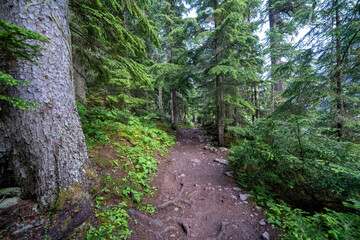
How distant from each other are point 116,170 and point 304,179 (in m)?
5.10

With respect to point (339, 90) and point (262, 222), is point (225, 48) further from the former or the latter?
point (262, 222)

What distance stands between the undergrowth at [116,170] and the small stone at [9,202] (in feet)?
3.59

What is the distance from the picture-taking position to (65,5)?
2.54 m

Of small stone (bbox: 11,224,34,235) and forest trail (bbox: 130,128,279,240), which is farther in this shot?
forest trail (bbox: 130,128,279,240)

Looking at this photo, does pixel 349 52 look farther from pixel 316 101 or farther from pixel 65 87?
pixel 65 87

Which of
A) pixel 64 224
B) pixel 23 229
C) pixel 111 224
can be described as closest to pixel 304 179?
pixel 111 224

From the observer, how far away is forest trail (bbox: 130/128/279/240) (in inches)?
112

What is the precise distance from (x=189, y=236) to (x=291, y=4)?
1652 centimetres

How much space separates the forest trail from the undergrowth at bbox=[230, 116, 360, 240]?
0.51 metres

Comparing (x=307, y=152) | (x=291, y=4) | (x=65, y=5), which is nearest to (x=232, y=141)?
(x=307, y=152)

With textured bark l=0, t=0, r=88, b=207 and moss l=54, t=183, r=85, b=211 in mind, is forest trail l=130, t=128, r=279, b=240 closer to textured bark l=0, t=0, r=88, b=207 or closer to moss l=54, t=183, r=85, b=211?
moss l=54, t=183, r=85, b=211

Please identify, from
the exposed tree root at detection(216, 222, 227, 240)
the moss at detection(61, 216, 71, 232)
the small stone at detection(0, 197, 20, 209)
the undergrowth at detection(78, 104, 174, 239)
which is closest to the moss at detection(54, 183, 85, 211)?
the moss at detection(61, 216, 71, 232)

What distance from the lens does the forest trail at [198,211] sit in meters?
2.84

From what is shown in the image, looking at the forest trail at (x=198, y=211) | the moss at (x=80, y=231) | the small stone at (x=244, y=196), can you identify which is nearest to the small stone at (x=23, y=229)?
the moss at (x=80, y=231)
